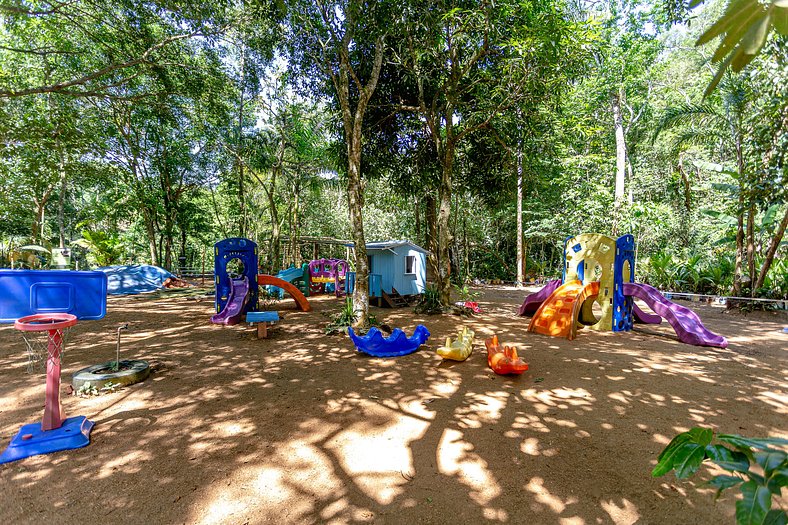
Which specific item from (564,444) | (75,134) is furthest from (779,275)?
(75,134)

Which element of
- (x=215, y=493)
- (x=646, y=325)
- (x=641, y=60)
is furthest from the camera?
(x=641, y=60)

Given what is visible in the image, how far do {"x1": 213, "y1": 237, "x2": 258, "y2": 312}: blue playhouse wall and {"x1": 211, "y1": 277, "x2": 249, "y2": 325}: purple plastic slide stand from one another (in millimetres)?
167

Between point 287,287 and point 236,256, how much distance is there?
173 cm

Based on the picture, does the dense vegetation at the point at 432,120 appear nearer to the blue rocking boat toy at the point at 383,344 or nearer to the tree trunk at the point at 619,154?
the tree trunk at the point at 619,154

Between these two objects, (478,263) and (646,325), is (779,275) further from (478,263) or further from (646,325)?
(478,263)

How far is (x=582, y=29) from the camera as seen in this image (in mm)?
7797

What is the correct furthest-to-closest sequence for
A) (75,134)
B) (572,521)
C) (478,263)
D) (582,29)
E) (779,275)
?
(478,263) < (779,275) < (75,134) < (582,29) < (572,521)

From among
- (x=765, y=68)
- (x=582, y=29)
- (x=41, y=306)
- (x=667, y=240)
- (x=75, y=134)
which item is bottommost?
(x=41, y=306)

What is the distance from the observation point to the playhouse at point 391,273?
1312cm

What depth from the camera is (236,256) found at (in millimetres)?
10320

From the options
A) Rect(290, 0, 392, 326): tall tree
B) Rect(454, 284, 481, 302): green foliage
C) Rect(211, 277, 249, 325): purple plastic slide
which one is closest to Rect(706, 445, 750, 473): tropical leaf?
Rect(290, 0, 392, 326): tall tree

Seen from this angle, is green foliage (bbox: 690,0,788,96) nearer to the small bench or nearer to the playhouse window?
the small bench

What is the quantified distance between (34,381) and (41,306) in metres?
2.33

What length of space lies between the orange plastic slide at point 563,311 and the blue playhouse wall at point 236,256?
7447mm
